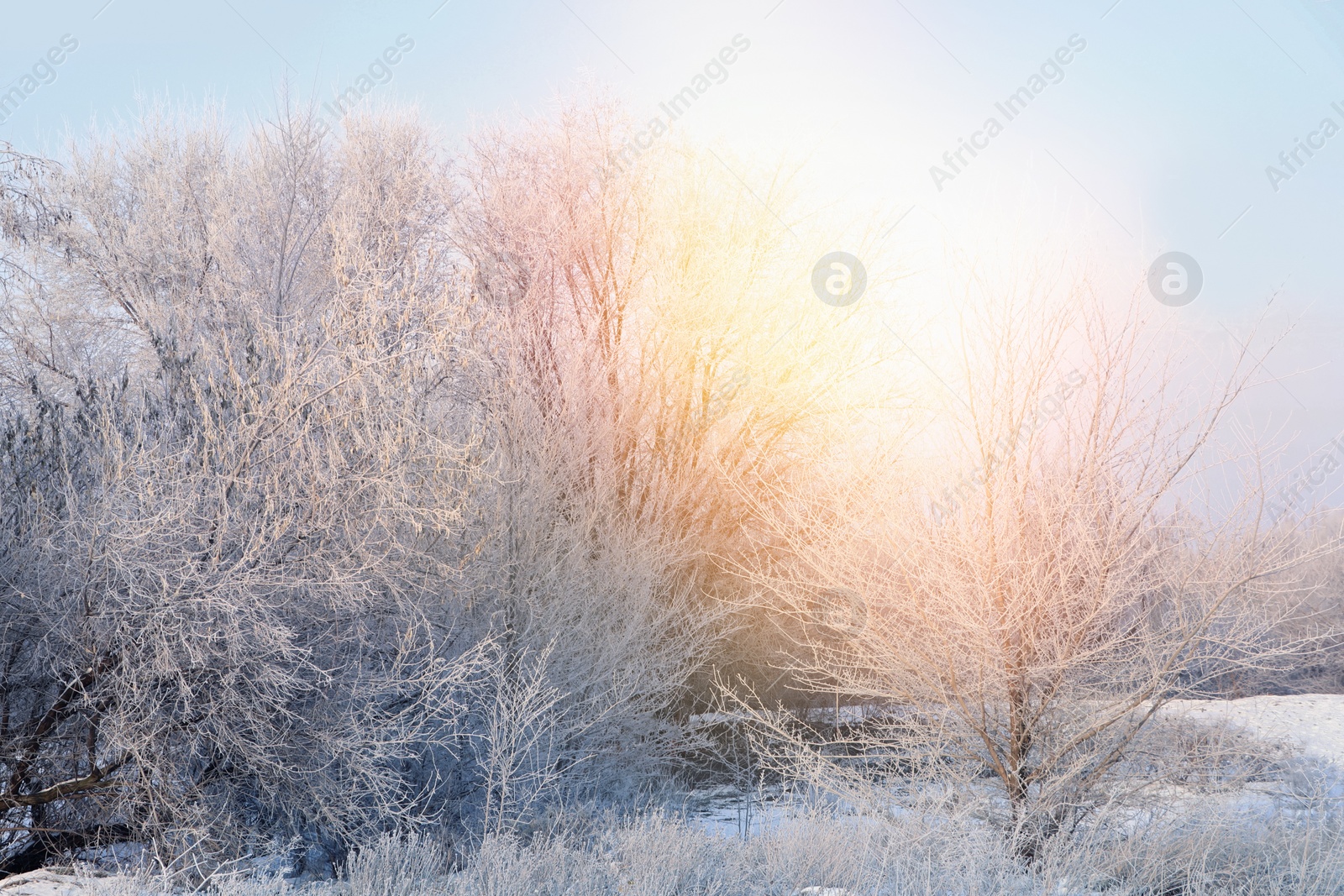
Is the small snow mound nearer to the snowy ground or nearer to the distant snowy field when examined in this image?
the distant snowy field

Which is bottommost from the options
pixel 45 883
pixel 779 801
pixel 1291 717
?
pixel 779 801

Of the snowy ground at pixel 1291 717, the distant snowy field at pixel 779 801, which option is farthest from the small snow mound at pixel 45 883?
the snowy ground at pixel 1291 717

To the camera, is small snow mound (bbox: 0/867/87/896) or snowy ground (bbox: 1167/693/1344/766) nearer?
small snow mound (bbox: 0/867/87/896)

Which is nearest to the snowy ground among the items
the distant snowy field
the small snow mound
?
the distant snowy field

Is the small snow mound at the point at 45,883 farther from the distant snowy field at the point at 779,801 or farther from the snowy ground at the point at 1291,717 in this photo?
the snowy ground at the point at 1291,717

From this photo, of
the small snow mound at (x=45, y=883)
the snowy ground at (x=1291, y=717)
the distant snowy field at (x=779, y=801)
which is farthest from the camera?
the snowy ground at (x=1291, y=717)

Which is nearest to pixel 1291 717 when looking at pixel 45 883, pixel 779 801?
pixel 779 801

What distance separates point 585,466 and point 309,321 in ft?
12.0

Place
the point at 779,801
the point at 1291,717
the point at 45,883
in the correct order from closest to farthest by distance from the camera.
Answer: the point at 45,883
the point at 779,801
the point at 1291,717

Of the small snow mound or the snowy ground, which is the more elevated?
the small snow mound

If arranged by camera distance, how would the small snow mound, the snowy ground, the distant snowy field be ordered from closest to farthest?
1. the distant snowy field
2. the small snow mound
3. the snowy ground

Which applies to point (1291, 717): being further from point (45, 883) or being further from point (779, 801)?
point (45, 883)

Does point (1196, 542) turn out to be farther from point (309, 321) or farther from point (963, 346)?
point (309, 321)

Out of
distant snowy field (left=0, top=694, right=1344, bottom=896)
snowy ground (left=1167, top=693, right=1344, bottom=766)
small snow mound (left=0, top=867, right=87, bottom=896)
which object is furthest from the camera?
snowy ground (left=1167, top=693, right=1344, bottom=766)
